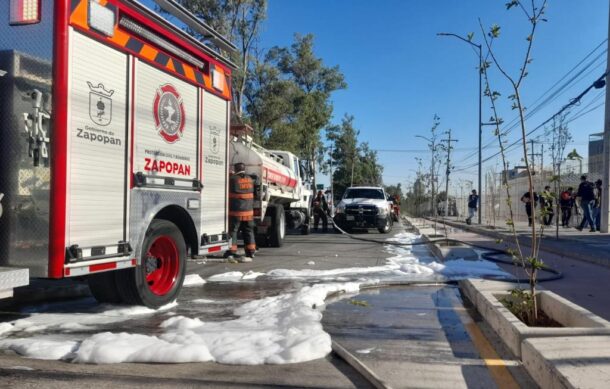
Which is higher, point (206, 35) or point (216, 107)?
point (206, 35)

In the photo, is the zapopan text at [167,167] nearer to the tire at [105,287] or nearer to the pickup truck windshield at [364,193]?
the tire at [105,287]

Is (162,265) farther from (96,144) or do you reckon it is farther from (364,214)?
(364,214)

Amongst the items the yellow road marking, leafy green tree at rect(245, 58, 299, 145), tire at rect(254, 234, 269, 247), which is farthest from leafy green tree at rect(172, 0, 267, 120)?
the yellow road marking

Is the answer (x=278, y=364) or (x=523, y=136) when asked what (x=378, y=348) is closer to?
(x=278, y=364)

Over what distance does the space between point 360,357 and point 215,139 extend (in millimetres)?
4082

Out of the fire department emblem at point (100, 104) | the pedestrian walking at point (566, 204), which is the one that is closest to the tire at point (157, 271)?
the fire department emblem at point (100, 104)

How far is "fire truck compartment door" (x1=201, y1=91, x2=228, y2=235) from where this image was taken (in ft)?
24.1

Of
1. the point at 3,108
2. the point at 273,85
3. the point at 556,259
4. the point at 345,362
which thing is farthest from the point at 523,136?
the point at 273,85

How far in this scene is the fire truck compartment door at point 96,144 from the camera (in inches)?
193

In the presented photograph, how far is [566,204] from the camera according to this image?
70.9 ft

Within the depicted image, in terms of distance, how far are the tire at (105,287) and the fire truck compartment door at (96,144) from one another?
91cm

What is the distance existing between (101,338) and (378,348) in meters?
2.39

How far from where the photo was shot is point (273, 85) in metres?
31.1

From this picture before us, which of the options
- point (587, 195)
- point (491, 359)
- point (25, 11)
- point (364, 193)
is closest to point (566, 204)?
point (587, 195)
